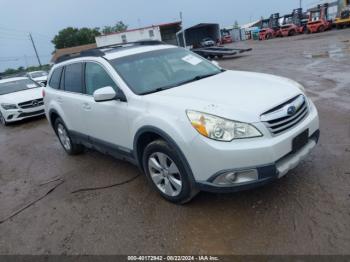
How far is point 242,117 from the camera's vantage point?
9.57 ft

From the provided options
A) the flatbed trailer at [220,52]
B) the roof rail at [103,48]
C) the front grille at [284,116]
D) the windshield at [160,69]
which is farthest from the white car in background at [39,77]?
the front grille at [284,116]

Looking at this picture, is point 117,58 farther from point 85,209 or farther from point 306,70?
point 306,70

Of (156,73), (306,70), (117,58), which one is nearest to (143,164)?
(156,73)

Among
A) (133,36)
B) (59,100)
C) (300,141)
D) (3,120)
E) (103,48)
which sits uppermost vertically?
(103,48)

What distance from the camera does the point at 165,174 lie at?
11.7ft

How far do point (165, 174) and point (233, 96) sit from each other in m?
1.15

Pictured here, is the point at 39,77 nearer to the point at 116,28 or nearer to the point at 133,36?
the point at 133,36

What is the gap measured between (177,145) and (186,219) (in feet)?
2.82

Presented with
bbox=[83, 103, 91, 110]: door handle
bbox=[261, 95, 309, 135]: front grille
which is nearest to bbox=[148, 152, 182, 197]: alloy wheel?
bbox=[261, 95, 309, 135]: front grille

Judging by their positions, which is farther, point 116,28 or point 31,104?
point 116,28

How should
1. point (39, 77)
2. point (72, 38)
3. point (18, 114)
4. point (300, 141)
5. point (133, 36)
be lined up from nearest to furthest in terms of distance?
point (300, 141) → point (18, 114) → point (39, 77) → point (133, 36) → point (72, 38)

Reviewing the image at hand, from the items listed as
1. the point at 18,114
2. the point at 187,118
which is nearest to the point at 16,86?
the point at 18,114

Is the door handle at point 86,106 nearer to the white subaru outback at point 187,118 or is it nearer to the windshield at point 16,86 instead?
the white subaru outback at point 187,118

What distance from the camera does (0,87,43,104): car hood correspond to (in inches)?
403
